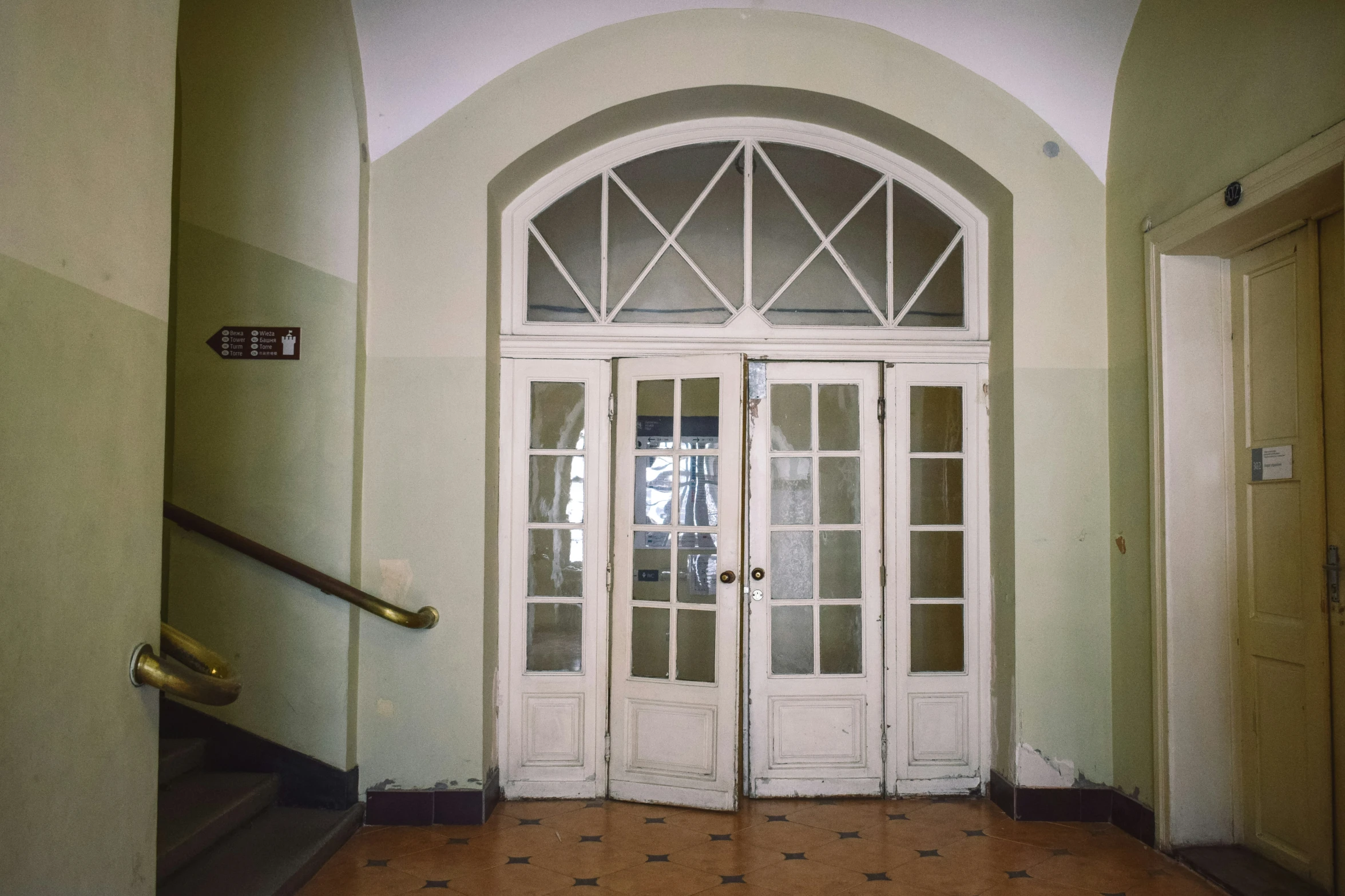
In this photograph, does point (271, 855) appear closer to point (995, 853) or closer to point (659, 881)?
point (659, 881)

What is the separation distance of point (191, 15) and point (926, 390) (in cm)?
363

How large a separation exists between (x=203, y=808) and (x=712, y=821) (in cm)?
203

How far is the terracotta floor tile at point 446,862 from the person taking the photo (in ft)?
11.4

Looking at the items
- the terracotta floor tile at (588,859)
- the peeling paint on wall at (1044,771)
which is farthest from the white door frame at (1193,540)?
the terracotta floor tile at (588,859)

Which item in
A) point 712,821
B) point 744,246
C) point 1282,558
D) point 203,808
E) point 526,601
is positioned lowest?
point 712,821

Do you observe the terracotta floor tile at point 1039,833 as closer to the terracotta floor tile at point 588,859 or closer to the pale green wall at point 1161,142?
the pale green wall at point 1161,142

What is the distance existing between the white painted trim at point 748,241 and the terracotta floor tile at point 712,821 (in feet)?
6.96

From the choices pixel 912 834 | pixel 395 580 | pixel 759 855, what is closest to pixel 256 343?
pixel 395 580

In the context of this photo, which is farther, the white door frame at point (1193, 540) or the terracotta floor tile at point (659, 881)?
the white door frame at point (1193, 540)

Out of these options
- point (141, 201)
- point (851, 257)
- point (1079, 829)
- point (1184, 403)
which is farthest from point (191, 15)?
point (1079, 829)

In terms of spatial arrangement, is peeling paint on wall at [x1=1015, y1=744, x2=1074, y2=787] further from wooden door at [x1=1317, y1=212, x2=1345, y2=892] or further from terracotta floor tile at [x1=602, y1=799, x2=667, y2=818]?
terracotta floor tile at [x1=602, y1=799, x2=667, y2=818]

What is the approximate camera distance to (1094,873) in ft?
11.5

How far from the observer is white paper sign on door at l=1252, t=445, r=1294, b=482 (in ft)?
11.1

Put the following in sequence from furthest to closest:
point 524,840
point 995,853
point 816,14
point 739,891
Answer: point 816,14 → point 524,840 → point 995,853 → point 739,891
